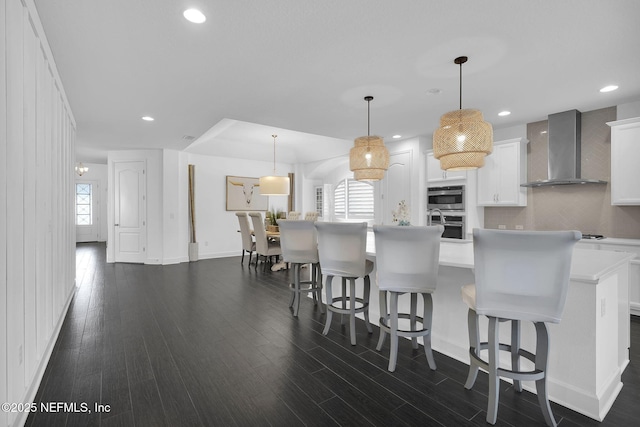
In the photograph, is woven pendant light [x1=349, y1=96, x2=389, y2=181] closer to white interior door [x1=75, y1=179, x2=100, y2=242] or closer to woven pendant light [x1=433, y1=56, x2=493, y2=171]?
woven pendant light [x1=433, y1=56, x2=493, y2=171]

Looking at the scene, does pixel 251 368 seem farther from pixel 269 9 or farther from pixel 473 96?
pixel 473 96

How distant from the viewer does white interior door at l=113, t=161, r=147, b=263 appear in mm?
6793

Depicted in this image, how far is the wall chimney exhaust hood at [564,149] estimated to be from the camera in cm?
412

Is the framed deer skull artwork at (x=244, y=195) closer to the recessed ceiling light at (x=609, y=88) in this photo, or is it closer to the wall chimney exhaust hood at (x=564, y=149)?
the wall chimney exhaust hood at (x=564, y=149)

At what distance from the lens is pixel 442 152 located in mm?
2764

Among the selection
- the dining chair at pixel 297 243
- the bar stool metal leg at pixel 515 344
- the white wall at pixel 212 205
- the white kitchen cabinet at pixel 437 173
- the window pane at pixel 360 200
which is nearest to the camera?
the bar stool metal leg at pixel 515 344

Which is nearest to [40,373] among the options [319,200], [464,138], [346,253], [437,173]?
[346,253]

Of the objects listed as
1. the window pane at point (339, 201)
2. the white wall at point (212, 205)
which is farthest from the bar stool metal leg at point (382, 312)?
the window pane at point (339, 201)

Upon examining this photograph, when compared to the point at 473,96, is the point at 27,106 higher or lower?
lower

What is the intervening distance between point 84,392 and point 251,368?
1.08 meters

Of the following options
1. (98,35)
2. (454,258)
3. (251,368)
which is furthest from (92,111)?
(454,258)

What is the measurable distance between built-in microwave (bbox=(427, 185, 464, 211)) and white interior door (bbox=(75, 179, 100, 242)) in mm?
11051

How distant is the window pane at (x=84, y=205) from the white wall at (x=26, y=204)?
950 cm

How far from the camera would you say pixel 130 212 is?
22.4 ft
